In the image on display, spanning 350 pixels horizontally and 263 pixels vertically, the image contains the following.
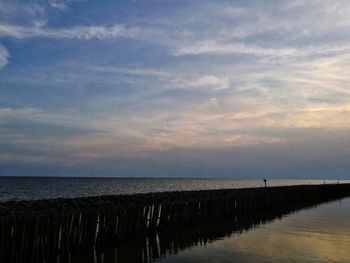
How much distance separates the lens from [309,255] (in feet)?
45.1

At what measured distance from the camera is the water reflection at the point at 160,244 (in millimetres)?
13320

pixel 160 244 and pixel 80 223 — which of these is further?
pixel 160 244

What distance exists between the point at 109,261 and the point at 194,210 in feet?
31.4

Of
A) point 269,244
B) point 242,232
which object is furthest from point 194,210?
point 269,244

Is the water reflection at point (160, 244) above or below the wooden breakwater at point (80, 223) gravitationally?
below

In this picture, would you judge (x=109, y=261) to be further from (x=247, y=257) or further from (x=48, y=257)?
(x=247, y=257)

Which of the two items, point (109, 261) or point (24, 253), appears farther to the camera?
point (109, 261)

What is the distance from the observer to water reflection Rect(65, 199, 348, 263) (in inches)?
524

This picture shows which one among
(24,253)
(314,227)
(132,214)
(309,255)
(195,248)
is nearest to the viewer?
(24,253)

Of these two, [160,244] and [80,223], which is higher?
[80,223]

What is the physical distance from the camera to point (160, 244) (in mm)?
15859

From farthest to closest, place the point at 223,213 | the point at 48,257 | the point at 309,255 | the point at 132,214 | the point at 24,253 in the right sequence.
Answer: the point at 223,213 < the point at 132,214 < the point at 309,255 < the point at 48,257 < the point at 24,253

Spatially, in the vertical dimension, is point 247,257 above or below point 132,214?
below

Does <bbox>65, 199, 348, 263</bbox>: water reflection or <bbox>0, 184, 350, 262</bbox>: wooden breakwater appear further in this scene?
<bbox>65, 199, 348, 263</bbox>: water reflection
